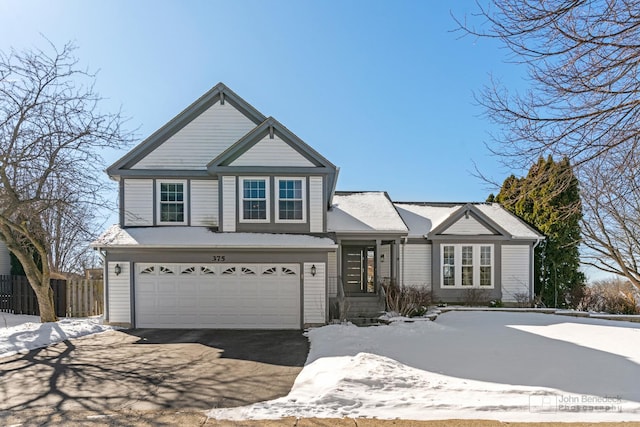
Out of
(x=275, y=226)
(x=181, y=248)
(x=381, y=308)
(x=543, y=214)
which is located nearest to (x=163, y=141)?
(x=181, y=248)

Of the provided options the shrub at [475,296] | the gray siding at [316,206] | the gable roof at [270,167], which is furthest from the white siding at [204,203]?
the shrub at [475,296]

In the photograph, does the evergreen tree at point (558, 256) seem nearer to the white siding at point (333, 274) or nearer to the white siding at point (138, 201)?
the white siding at point (333, 274)

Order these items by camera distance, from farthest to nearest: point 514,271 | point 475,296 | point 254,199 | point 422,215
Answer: point 422,215
point 514,271
point 475,296
point 254,199

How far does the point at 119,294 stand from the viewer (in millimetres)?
12234

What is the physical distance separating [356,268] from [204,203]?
308 inches

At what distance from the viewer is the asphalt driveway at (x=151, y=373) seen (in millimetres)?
5770

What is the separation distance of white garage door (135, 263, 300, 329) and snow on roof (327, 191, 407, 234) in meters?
2.97

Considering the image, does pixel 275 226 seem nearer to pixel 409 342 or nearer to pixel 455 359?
pixel 409 342

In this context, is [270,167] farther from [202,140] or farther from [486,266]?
[486,266]

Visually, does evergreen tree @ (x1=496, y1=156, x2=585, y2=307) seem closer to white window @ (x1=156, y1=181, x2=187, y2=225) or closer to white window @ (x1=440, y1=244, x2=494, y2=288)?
white window @ (x1=440, y1=244, x2=494, y2=288)

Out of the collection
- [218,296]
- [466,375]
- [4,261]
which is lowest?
[466,375]

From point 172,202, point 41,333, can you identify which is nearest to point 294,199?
point 172,202

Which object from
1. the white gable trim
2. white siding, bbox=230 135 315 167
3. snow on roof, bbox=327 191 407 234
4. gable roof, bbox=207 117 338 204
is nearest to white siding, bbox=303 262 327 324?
snow on roof, bbox=327 191 407 234

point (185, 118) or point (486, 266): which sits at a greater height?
point (185, 118)
